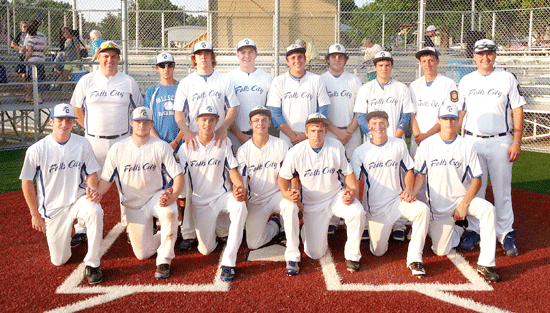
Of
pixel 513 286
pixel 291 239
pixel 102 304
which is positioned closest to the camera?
pixel 102 304

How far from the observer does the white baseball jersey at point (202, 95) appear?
607 centimetres

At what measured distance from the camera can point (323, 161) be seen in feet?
17.8

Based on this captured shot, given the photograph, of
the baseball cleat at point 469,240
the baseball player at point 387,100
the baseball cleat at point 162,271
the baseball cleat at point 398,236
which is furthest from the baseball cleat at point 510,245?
the baseball cleat at point 162,271

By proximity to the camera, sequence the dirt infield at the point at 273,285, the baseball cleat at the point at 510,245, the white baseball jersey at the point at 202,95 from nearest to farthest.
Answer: the dirt infield at the point at 273,285 → the baseball cleat at the point at 510,245 → the white baseball jersey at the point at 202,95

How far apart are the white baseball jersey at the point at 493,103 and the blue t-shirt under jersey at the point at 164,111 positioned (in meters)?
3.45

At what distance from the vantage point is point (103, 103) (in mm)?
6094

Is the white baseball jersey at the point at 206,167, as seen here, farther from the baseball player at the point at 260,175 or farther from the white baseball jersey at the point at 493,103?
the white baseball jersey at the point at 493,103

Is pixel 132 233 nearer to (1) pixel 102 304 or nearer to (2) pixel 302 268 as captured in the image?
(1) pixel 102 304

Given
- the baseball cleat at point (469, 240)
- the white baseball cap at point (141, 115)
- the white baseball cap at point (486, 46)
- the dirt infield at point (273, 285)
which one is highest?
the white baseball cap at point (486, 46)

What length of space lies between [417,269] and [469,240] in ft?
3.86

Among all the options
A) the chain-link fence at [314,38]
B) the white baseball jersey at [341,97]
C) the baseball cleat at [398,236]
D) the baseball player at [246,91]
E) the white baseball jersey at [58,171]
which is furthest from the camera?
the chain-link fence at [314,38]

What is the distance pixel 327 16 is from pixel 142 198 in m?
9.18

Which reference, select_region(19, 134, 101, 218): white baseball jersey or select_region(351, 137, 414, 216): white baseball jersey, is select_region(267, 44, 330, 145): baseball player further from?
select_region(19, 134, 101, 218): white baseball jersey

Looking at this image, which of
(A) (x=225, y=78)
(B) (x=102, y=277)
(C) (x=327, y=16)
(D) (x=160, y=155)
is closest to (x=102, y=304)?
(B) (x=102, y=277)
